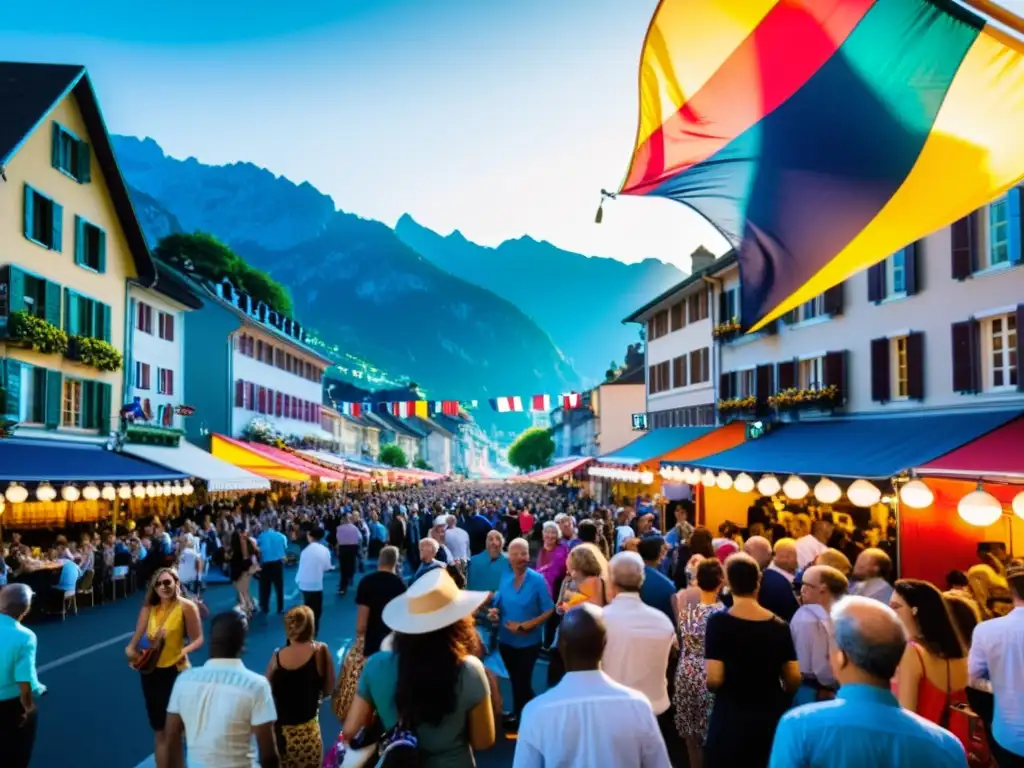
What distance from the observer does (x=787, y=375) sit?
24.9 metres

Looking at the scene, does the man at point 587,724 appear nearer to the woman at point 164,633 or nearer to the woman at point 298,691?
the woman at point 298,691

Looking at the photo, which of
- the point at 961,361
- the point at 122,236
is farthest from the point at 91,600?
the point at 961,361

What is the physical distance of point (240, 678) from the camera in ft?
14.1

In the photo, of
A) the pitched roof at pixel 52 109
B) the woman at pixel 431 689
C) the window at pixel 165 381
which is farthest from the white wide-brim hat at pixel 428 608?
the window at pixel 165 381

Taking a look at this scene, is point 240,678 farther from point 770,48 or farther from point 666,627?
point 770,48

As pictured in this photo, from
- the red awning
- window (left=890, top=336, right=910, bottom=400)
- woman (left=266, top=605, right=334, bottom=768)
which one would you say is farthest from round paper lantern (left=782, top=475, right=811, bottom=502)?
woman (left=266, top=605, right=334, bottom=768)

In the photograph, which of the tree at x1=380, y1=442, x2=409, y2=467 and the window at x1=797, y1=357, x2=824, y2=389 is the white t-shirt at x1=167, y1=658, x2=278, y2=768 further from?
the tree at x1=380, y1=442, x2=409, y2=467

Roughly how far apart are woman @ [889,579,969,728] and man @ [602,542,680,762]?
143 cm

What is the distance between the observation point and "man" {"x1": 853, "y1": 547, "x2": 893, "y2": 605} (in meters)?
6.79

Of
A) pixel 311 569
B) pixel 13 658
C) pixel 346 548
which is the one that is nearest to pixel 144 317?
pixel 346 548

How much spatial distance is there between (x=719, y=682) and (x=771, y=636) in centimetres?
39

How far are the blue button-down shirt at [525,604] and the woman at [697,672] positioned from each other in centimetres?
190

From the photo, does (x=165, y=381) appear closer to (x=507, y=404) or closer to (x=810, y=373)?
(x=810, y=373)

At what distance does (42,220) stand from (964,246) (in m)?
21.6
